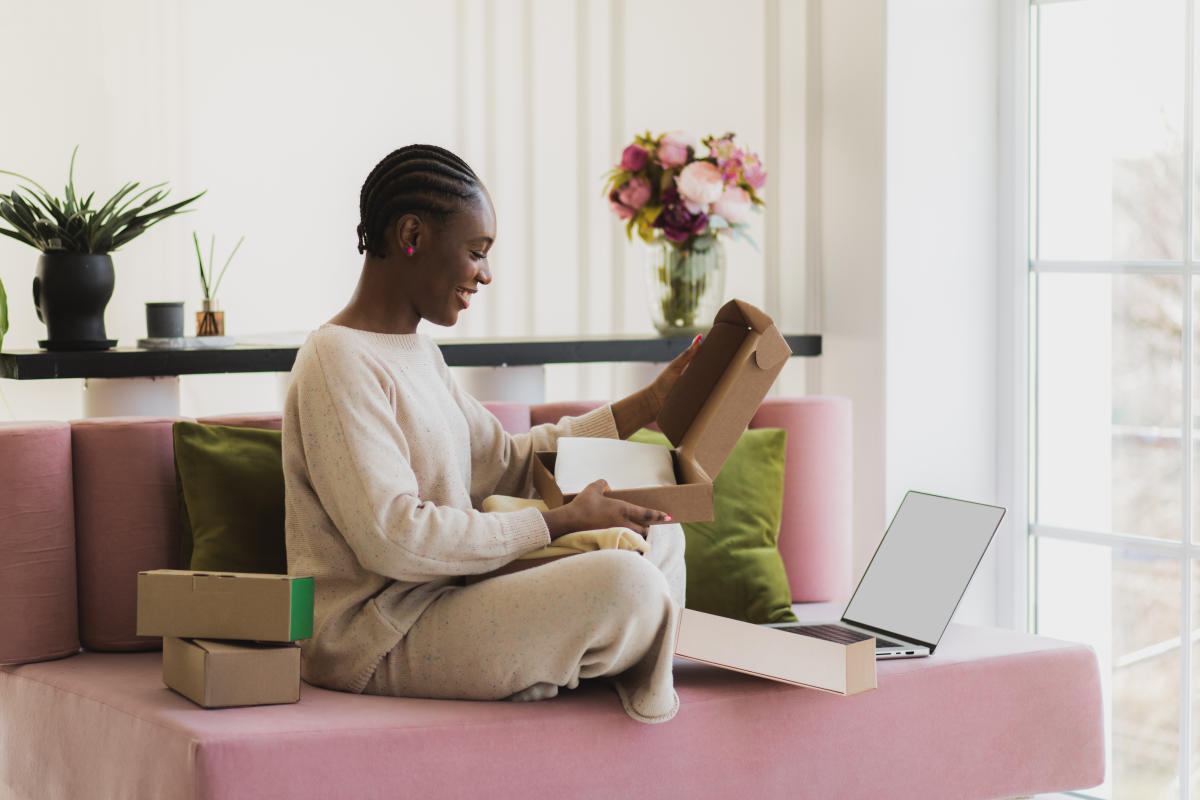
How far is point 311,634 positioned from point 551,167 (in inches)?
86.5

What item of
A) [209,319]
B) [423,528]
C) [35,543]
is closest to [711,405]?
[423,528]

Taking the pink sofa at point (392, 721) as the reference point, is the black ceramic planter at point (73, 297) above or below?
above

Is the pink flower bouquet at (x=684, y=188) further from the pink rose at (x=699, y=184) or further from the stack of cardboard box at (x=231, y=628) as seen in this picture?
the stack of cardboard box at (x=231, y=628)

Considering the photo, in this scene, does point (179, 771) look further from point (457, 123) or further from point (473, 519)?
point (457, 123)

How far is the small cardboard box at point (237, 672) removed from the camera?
1.77 meters

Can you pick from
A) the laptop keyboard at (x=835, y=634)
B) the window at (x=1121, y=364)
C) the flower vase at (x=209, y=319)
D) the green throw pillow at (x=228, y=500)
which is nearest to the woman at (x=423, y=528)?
the green throw pillow at (x=228, y=500)

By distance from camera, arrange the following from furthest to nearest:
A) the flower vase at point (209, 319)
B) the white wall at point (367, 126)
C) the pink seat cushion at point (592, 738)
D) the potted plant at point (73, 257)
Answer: the white wall at point (367, 126) < the flower vase at point (209, 319) < the potted plant at point (73, 257) < the pink seat cushion at point (592, 738)

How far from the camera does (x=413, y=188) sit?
1.92 metres

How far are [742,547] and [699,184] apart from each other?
2.85 feet

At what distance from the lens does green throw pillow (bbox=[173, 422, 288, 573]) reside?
211cm

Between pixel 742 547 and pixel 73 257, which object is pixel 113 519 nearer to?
pixel 73 257

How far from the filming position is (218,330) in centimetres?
276

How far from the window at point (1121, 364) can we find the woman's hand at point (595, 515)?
1442 millimetres

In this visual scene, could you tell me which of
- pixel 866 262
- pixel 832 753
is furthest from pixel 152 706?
pixel 866 262
